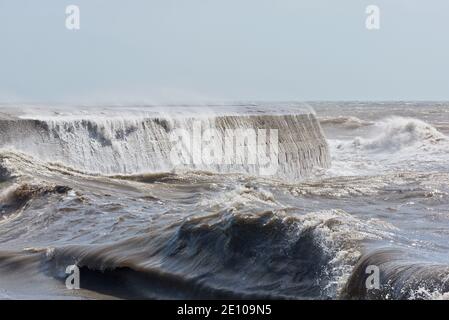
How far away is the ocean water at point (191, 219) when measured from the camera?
6.88 metres

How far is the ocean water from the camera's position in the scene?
6.88m

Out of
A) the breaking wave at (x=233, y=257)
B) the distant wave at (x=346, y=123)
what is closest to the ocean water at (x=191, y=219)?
the breaking wave at (x=233, y=257)

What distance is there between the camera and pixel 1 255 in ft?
28.6

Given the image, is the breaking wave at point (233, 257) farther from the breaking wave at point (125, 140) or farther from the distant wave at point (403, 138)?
the distant wave at point (403, 138)

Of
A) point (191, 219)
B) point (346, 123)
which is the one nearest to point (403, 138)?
point (346, 123)

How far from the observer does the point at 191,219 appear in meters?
8.54

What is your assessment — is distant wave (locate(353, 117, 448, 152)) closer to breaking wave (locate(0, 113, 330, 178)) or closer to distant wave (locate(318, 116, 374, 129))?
breaking wave (locate(0, 113, 330, 178))

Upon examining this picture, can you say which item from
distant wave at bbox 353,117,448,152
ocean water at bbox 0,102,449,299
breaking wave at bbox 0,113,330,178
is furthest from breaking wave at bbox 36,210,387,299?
distant wave at bbox 353,117,448,152

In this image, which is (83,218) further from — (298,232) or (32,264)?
(298,232)

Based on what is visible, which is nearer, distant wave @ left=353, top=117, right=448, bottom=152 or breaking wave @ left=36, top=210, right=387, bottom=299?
breaking wave @ left=36, top=210, right=387, bottom=299

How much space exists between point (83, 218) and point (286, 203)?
288 cm

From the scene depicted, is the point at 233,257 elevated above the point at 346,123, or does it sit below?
above

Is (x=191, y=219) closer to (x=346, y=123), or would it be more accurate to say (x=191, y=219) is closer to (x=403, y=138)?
(x=403, y=138)
